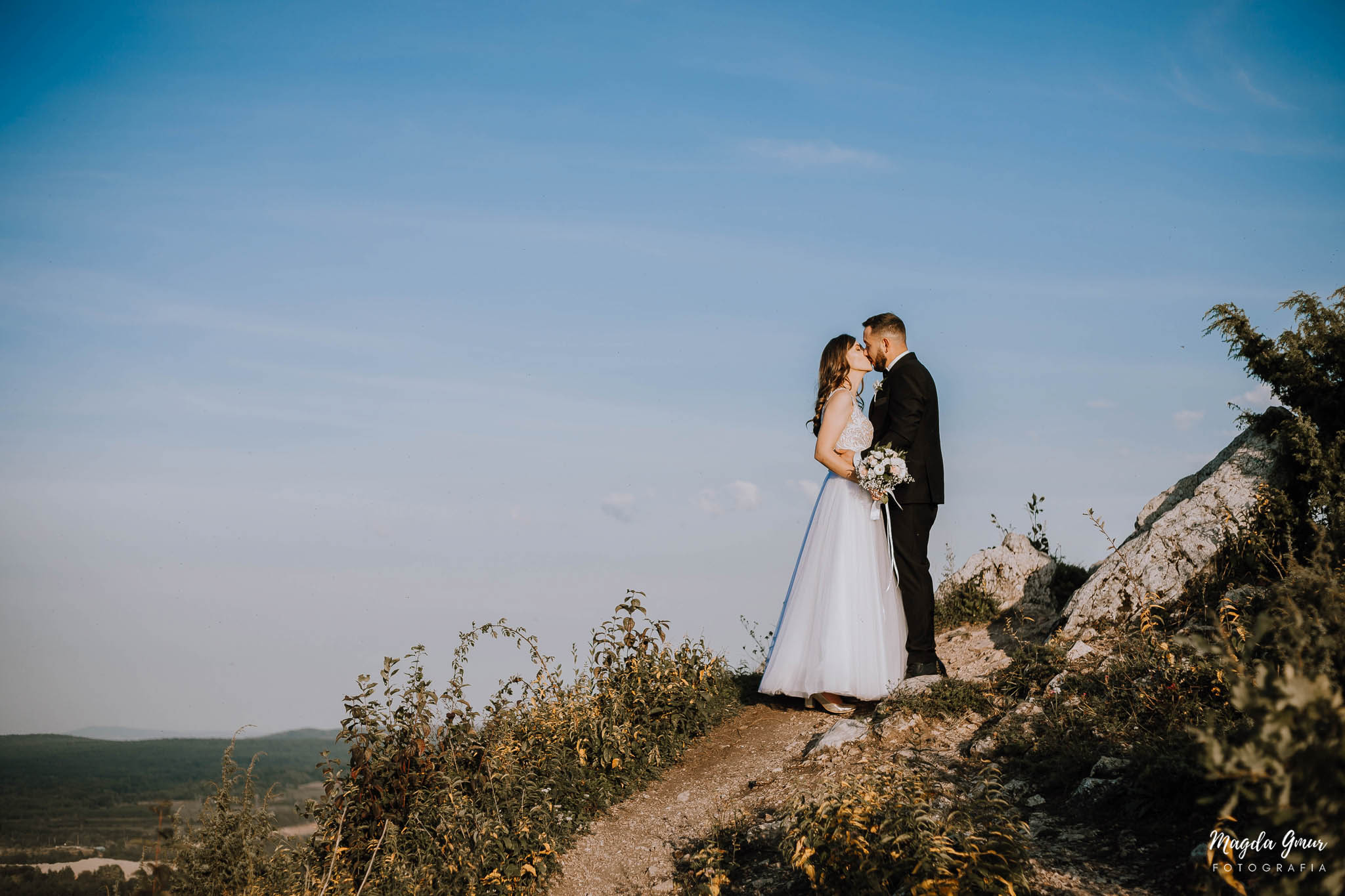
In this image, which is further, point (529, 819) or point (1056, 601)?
point (1056, 601)

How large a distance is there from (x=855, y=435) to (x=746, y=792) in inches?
141

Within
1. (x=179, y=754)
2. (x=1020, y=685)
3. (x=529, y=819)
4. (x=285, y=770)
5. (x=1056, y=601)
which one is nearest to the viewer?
(x=529, y=819)

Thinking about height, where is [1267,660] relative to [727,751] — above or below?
above

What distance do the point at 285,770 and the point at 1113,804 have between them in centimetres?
1113

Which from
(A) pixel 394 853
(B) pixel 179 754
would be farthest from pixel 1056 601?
(B) pixel 179 754

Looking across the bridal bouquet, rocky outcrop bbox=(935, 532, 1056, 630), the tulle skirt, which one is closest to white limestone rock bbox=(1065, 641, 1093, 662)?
the tulle skirt

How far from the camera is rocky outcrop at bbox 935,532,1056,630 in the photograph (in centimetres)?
1043

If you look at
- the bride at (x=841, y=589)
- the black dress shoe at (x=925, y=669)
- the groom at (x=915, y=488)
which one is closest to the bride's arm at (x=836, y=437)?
the bride at (x=841, y=589)

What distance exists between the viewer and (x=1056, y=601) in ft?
34.2

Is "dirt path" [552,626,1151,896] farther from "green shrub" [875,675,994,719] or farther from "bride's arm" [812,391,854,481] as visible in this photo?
"bride's arm" [812,391,854,481]

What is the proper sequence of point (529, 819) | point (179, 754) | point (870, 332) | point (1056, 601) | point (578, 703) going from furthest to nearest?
point (179, 754), point (1056, 601), point (870, 332), point (578, 703), point (529, 819)

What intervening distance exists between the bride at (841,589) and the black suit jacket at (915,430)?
0.35m

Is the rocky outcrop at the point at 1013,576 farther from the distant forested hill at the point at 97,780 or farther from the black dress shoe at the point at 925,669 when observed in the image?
the distant forested hill at the point at 97,780

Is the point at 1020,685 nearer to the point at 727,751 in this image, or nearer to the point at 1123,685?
the point at 1123,685
